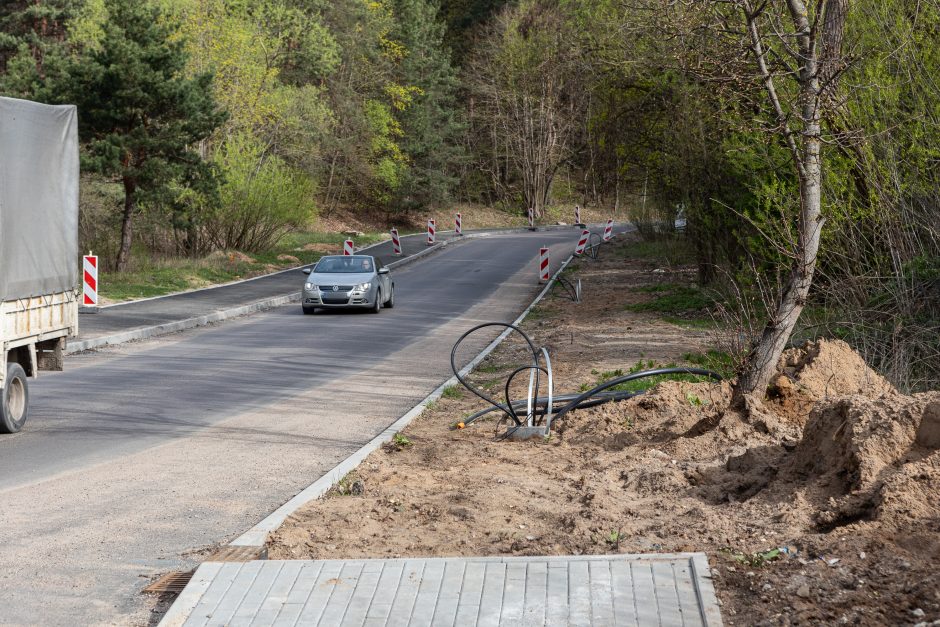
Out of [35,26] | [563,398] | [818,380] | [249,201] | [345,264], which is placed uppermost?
[35,26]

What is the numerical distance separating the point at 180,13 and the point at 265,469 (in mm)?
35594

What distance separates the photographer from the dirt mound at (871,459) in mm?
5746

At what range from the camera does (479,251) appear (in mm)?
47406

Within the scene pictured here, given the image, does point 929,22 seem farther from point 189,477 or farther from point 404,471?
point 189,477

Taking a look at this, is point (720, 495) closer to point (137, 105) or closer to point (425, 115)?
point (137, 105)

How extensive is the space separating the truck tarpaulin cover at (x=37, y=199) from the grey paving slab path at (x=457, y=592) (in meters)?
6.05

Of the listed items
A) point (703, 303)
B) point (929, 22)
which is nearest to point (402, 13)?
point (703, 303)

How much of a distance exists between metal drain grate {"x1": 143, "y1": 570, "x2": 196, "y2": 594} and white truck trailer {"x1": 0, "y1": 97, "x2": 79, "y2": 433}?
526 centimetres

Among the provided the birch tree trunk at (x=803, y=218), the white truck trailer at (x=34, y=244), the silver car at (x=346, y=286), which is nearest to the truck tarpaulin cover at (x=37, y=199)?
the white truck trailer at (x=34, y=244)

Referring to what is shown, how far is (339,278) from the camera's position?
82.2ft

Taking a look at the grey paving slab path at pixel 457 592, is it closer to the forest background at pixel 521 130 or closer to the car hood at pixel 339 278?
the forest background at pixel 521 130

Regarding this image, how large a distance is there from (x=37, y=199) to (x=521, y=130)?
6700 cm

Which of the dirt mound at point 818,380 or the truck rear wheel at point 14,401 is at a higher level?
the dirt mound at point 818,380

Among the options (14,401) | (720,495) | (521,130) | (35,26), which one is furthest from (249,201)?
(521,130)
